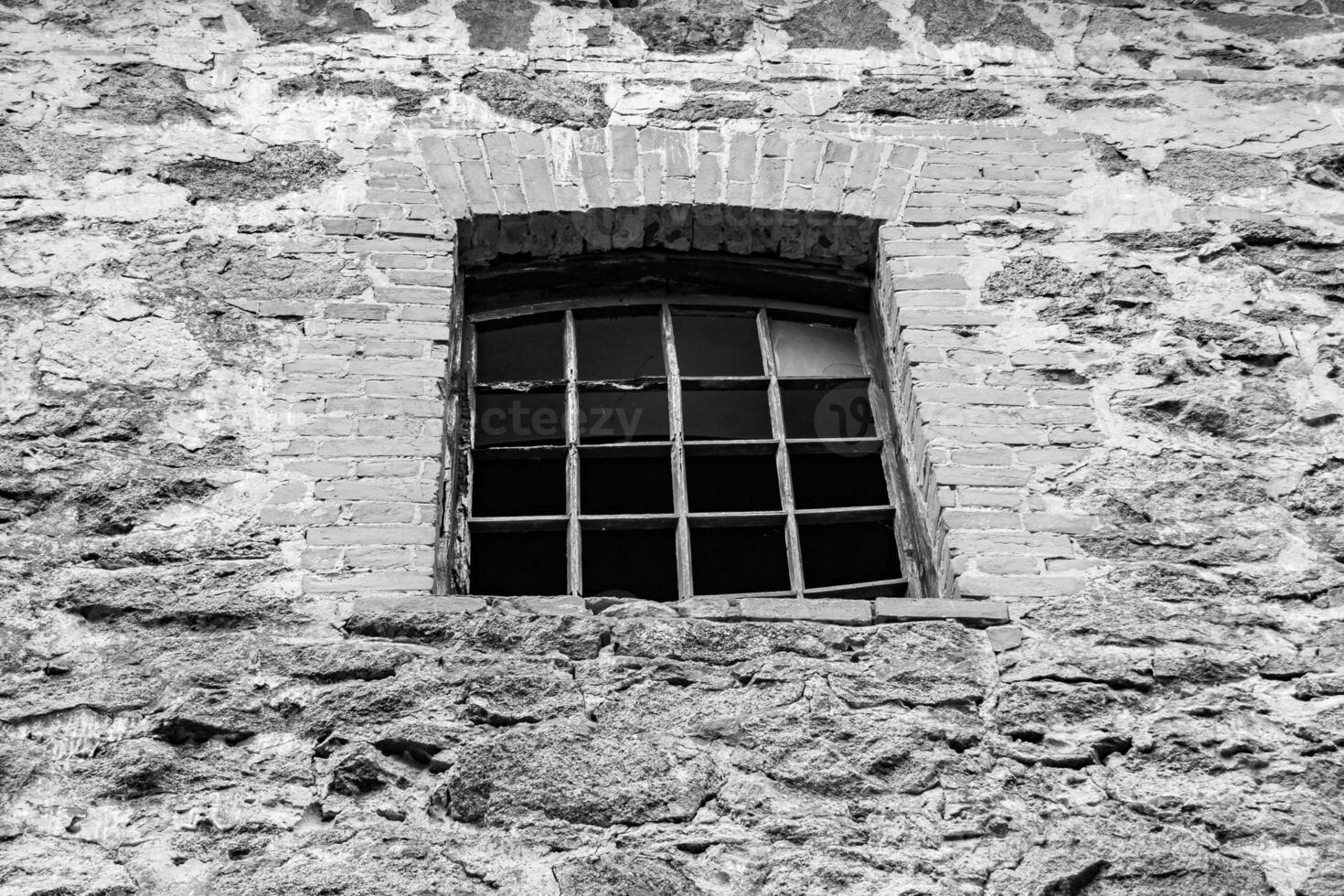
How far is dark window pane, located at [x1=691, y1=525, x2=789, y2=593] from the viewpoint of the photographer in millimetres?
3568

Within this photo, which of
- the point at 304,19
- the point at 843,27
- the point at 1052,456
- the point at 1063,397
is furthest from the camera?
the point at 843,27

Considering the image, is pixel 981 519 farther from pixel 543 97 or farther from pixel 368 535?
pixel 543 97

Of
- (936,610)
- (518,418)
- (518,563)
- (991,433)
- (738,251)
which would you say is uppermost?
(738,251)

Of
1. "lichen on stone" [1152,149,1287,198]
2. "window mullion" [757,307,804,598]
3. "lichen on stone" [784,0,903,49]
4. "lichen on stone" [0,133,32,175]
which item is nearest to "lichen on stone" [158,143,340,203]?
"lichen on stone" [0,133,32,175]

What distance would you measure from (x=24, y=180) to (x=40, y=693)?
5.74ft

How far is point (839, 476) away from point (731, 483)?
0.31 meters

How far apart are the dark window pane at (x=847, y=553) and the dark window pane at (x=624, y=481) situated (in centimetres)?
41

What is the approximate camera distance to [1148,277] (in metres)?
3.86

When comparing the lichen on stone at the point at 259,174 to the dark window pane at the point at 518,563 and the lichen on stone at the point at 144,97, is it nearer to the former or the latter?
the lichen on stone at the point at 144,97

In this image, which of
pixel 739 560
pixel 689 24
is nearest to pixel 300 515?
pixel 739 560

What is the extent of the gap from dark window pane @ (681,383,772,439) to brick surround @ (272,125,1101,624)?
1.30 feet

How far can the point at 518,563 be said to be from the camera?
Answer: 3596mm

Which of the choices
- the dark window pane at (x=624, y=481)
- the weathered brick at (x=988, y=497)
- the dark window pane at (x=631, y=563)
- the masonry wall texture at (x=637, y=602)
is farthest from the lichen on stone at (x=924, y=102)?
the dark window pane at (x=631, y=563)

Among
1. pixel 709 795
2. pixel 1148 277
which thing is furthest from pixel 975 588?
pixel 1148 277
